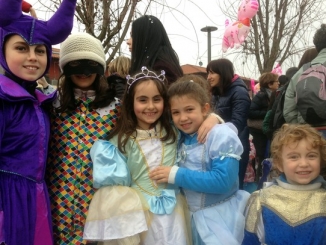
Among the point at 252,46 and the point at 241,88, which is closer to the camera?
the point at 241,88

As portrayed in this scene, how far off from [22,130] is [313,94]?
78.5 inches

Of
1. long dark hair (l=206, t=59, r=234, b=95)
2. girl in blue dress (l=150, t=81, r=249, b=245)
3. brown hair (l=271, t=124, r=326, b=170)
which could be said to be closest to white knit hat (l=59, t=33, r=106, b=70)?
girl in blue dress (l=150, t=81, r=249, b=245)

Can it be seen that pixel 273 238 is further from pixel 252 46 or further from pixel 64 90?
pixel 252 46

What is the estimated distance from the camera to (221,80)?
4.64 meters

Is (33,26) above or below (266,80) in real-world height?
above

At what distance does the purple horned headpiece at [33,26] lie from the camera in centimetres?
216

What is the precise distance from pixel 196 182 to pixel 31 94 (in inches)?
41.8

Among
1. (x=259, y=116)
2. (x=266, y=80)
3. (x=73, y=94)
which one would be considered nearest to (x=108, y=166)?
(x=73, y=94)

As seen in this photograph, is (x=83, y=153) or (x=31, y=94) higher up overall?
(x=31, y=94)

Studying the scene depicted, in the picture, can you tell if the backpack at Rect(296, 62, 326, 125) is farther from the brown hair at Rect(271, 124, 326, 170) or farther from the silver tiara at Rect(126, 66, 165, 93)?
the silver tiara at Rect(126, 66, 165, 93)

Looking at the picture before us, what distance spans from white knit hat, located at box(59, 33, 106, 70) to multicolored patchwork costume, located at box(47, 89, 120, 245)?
12.9 inches

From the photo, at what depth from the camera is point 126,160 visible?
2.28 m

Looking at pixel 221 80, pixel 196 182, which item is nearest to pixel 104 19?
pixel 221 80

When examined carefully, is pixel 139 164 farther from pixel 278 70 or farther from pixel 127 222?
pixel 278 70
